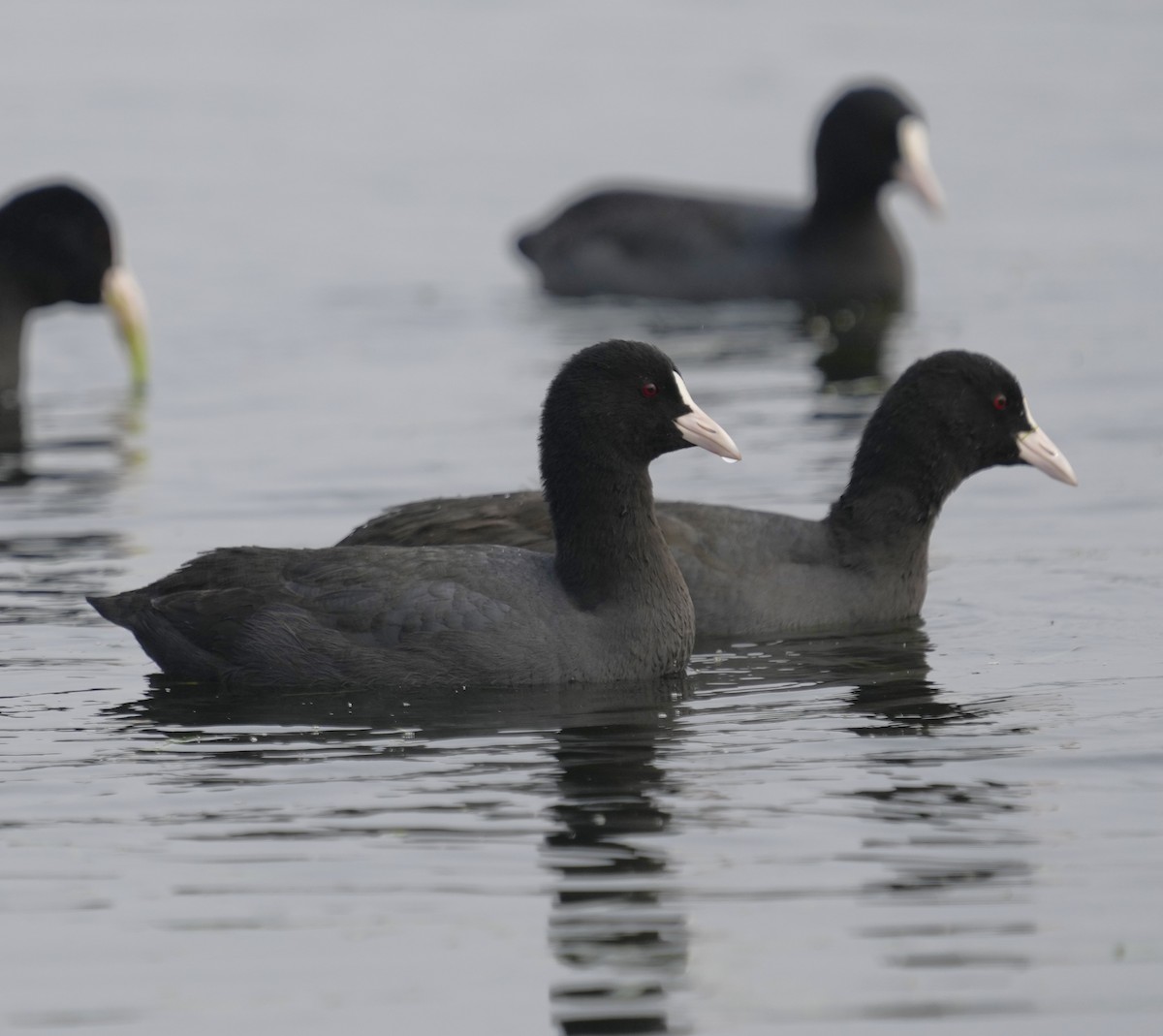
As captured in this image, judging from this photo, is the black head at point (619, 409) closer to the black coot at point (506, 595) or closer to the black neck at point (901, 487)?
the black coot at point (506, 595)

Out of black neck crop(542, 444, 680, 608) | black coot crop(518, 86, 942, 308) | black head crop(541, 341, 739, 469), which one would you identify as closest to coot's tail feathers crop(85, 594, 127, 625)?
black neck crop(542, 444, 680, 608)

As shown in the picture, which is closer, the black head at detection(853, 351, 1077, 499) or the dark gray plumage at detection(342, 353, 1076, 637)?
the dark gray plumage at detection(342, 353, 1076, 637)

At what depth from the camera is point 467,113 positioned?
2792 centimetres

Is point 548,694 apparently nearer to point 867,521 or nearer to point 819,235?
point 867,521

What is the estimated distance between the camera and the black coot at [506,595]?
353 inches

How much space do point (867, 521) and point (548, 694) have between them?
83.7 inches

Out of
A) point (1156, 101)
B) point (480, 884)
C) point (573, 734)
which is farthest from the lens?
point (1156, 101)

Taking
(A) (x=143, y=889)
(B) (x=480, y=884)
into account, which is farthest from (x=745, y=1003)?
(A) (x=143, y=889)

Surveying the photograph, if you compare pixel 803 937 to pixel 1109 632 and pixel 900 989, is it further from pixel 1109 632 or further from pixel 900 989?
pixel 1109 632

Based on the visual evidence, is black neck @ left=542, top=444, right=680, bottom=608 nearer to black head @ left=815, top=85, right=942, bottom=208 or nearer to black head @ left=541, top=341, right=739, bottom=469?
black head @ left=541, top=341, right=739, bottom=469

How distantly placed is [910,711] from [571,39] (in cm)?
2592

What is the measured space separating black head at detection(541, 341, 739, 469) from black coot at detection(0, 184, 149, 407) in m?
7.77

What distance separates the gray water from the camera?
20.6 feet

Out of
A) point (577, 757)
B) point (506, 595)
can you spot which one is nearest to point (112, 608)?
point (506, 595)
